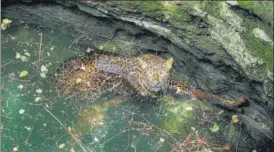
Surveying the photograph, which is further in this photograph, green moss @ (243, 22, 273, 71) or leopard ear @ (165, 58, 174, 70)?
leopard ear @ (165, 58, 174, 70)

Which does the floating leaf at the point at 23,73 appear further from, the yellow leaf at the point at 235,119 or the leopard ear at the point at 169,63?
the yellow leaf at the point at 235,119

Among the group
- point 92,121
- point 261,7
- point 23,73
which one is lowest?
point 92,121

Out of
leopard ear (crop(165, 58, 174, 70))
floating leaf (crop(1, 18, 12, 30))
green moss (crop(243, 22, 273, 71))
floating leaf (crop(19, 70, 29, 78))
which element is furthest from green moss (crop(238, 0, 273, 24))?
floating leaf (crop(1, 18, 12, 30))

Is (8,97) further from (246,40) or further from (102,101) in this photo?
(246,40)

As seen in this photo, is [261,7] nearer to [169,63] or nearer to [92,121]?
[169,63]

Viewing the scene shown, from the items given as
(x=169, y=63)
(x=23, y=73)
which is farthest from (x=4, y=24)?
(x=169, y=63)

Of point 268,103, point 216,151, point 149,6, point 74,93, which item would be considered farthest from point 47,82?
point 268,103

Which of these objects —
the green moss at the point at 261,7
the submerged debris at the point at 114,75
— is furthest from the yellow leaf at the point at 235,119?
the green moss at the point at 261,7

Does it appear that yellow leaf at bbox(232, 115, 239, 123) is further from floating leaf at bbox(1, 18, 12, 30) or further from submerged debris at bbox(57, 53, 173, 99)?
floating leaf at bbox(1, 18, 12, 30)

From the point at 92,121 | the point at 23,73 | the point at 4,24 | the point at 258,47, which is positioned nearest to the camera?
the point at 258,47
